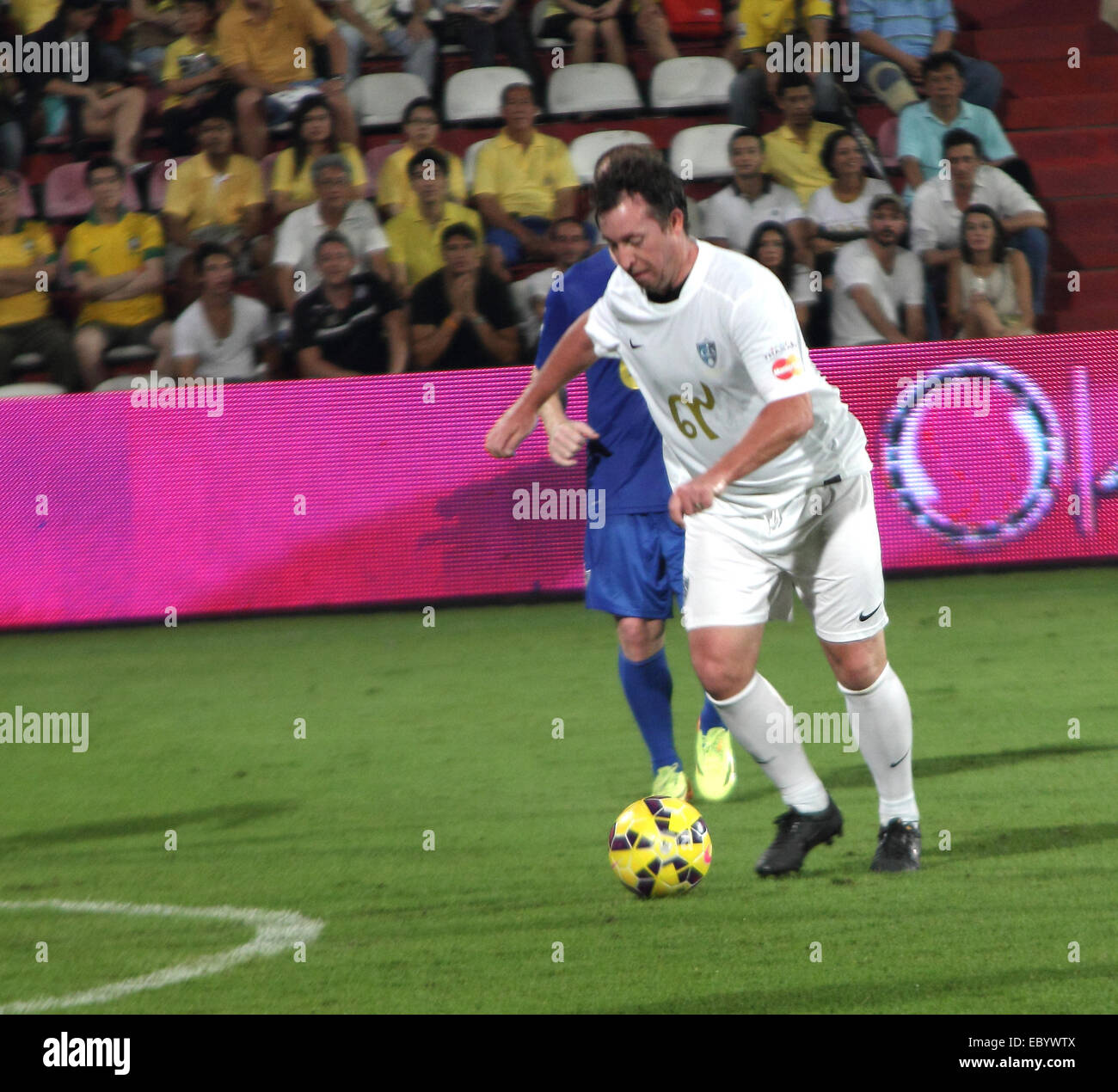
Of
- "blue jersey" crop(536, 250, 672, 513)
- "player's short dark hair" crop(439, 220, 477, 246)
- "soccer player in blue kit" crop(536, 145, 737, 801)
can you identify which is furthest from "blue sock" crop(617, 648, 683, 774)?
"player's short dark hair" crop(439, 220, 477, 246)

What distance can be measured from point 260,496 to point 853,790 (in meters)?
4.94

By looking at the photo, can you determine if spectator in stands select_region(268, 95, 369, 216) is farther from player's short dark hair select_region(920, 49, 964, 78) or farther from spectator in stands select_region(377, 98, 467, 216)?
player's short dark hair select_region(920, 49, 964, 78)

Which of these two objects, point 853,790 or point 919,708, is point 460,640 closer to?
point 919,708

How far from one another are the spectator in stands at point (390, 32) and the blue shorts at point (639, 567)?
26.5 ft

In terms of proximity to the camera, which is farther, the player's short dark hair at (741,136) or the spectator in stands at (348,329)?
the player's short dark hair at (741,136)

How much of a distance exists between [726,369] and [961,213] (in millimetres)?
7169

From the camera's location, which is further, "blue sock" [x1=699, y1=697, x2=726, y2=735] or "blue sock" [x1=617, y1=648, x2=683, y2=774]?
"blue sock" [x1=699, y1=697, x2=726, y2=735]

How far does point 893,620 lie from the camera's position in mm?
8836

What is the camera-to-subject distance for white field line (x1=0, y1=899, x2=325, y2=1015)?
3879mm

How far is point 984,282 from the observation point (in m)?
10.5

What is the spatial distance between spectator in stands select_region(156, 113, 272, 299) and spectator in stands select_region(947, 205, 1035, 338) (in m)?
4.49

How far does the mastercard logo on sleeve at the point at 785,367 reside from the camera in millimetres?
4027

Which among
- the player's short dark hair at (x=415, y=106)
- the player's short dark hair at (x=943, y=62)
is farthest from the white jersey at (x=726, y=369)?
the player's short dark hair at (x=943, y=62)

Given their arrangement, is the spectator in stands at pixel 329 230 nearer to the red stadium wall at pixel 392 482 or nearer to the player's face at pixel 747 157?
the red stadium wall at pixel 392 482
